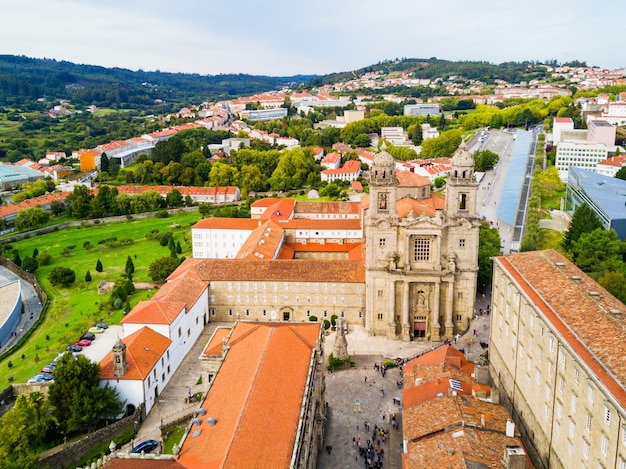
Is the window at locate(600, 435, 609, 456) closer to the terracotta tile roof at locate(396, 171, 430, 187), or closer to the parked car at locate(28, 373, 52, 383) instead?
the parked car at locate(28, 373, 52, 383)

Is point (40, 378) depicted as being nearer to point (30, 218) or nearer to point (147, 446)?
point (147, 446)

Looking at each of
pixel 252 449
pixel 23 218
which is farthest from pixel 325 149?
pixel 252 449

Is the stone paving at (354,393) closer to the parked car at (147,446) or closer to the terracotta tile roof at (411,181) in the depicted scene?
the parked car at (147,446)

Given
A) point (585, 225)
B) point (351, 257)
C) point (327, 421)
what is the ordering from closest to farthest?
1. point (327, 421)
2. point (585, 225)
3. point (351, 257)

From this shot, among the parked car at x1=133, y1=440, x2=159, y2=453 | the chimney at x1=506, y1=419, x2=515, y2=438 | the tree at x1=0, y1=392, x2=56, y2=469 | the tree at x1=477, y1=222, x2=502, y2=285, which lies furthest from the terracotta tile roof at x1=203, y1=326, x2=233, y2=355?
the tree at x1=477, y1=222, x2=502, y2=285

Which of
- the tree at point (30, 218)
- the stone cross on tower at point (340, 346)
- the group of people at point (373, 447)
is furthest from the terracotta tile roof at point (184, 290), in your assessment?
the tree at point (30, 218)

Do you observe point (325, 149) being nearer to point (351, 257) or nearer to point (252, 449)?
point (351, 257)

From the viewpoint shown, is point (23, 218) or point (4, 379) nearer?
point (4, 379)

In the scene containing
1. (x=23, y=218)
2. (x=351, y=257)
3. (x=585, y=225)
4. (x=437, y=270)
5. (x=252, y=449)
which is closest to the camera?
(x=252, y=449)
